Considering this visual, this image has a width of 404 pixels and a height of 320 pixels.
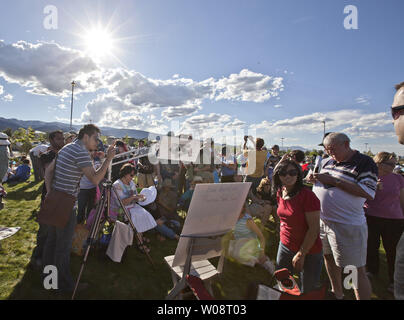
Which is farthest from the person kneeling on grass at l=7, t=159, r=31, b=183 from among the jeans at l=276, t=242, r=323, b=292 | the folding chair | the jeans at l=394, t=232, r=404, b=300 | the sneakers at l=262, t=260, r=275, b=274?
the jeans at l=394, t=232, r=404, b=300

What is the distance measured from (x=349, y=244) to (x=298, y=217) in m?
0.71

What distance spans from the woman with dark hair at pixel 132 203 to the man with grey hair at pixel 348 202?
2.75 m

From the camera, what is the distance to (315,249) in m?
2.18

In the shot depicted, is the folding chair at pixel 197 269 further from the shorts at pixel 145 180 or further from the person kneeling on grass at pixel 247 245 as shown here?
the shorts at pixel 145 180

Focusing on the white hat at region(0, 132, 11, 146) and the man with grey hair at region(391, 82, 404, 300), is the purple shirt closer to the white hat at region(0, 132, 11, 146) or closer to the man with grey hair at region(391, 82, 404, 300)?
the man with grey hair at region(391, 82, 404, 300)

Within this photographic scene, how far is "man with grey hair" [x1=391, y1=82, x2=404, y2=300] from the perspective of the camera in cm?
108

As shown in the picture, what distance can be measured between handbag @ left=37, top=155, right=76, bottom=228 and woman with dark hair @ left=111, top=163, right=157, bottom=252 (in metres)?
1.20

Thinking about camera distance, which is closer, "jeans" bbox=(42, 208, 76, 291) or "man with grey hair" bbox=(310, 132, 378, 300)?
"man with grey hair" bbox=(310, 132, 378, 300)

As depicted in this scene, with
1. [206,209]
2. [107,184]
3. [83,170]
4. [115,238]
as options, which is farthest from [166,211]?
[206,209]

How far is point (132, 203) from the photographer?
3.82 meters

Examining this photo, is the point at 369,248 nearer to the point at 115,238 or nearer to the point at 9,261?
the point at 115,238

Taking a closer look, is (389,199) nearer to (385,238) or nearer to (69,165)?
(385,238)

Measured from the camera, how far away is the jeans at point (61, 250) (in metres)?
2.57
